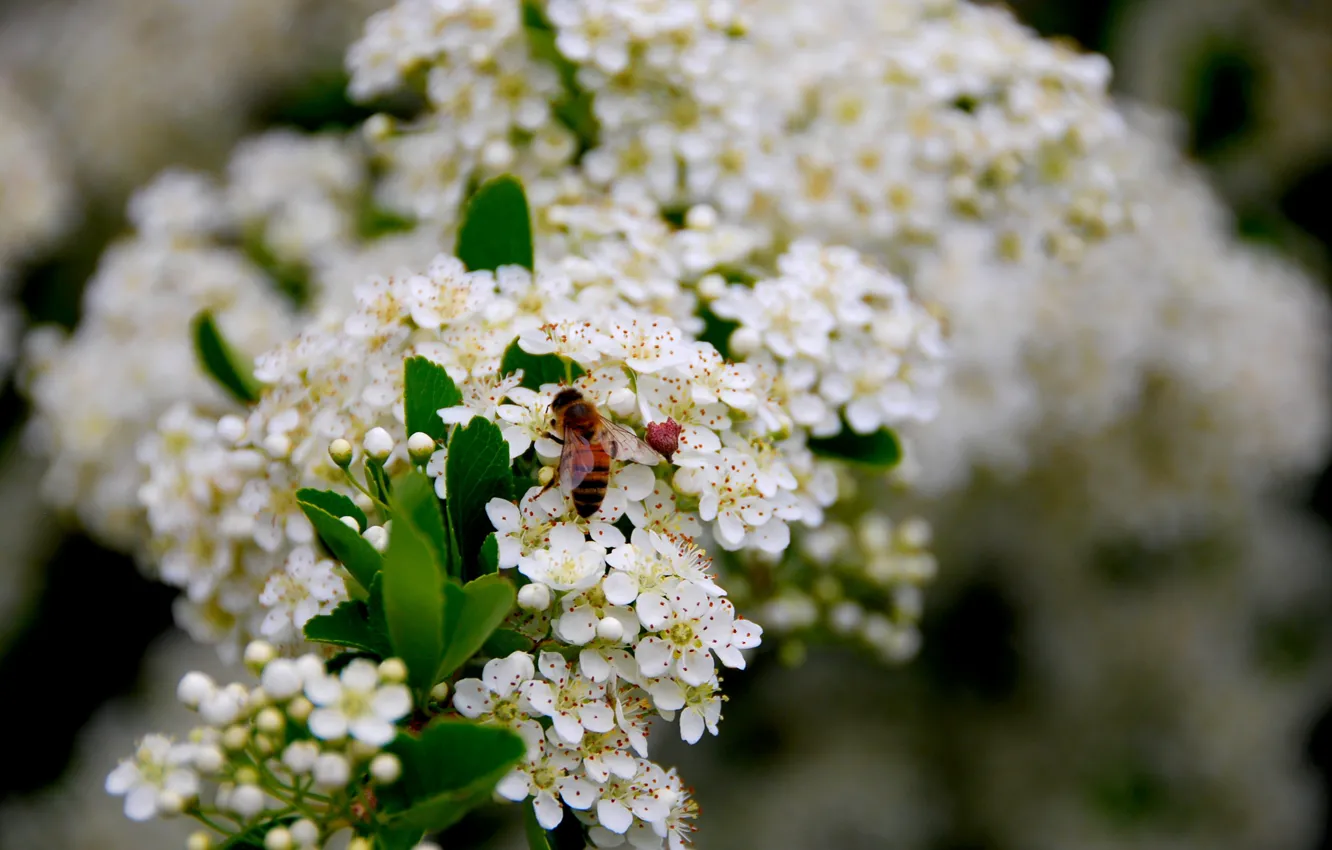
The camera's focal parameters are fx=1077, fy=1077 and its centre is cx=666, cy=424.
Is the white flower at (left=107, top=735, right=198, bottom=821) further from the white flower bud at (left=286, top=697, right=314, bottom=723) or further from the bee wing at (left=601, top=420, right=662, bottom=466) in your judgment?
the bee wing at (left=601, top=420, right=662, bottom=466)

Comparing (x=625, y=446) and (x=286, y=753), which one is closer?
Answer: (x=286, y=753)

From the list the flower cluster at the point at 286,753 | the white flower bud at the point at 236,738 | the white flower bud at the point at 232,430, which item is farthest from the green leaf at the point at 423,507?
the white flower bud at the point at 232,430

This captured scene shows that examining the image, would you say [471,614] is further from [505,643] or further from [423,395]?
[423,395]

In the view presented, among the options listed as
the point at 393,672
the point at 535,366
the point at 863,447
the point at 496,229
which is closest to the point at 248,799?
the point at 393,672

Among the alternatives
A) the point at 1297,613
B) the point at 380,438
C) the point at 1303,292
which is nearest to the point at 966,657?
the point at 1297,613

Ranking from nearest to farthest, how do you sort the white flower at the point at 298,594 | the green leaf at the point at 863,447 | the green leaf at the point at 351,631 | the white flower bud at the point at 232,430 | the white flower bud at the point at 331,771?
the white flower bud at the point at 331,771 → the green leaf at the point at 351,631 → the white flower at the point at 298,594 → the white flower bud at the point at 232,430 → the green leaf at the point at 863,447

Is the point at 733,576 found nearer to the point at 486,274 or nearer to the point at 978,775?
the point at 486,274

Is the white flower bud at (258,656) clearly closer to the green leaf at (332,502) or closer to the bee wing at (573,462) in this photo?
the green leaf at (332,502)
